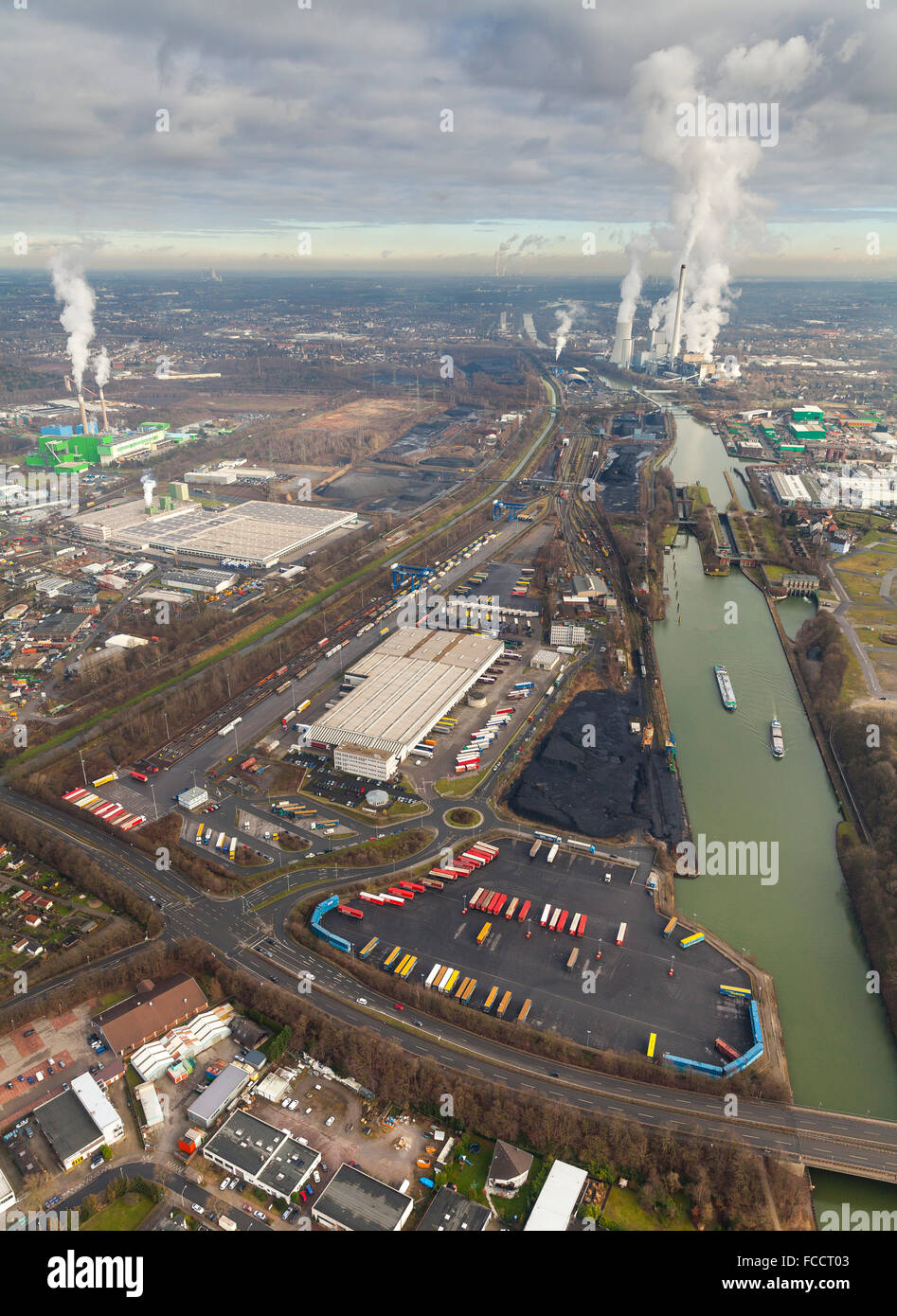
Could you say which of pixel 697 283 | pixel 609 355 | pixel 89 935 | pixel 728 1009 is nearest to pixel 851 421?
pixel 697 283

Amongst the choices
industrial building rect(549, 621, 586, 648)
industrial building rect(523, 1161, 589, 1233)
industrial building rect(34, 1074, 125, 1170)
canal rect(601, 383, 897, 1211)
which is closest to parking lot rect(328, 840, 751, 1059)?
canal rect(601, 383, 897, 1211)

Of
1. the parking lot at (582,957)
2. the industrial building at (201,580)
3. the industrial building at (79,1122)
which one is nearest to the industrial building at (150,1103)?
the industrial building at (79,1122)

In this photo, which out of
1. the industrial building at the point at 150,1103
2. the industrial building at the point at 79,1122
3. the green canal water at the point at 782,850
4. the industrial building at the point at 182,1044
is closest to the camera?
the industrial building at the point at 79,1122

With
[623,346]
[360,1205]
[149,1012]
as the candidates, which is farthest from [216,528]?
[623,346]

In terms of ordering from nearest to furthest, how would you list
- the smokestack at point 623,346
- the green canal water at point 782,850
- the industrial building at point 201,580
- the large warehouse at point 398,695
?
1. the green canal water at point 782,850
2. the large warehouse at point 398,695
3. the industrial building at point 201,580
4. the smokestack at point 623,346

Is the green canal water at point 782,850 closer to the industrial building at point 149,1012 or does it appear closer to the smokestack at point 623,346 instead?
the industrial building at point 149,1012

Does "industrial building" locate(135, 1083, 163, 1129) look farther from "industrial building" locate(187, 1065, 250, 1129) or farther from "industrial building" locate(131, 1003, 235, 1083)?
"industrial building" locate(187, 1065, 250, 1129)
